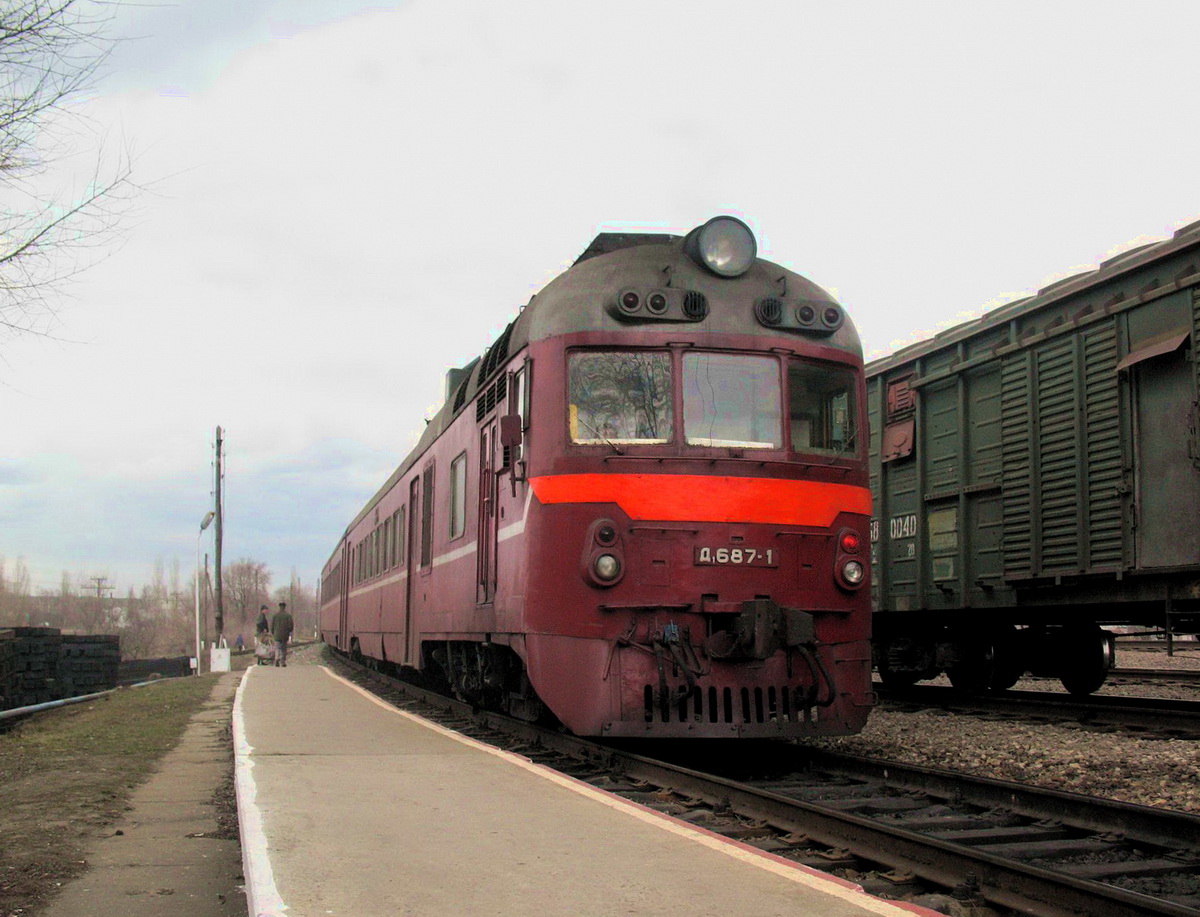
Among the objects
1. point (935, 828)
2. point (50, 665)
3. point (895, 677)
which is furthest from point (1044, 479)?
point (50, 665)

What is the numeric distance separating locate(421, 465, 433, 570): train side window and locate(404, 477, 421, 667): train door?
444 millimetres

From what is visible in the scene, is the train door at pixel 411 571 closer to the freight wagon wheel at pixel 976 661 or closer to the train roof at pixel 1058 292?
the train roof at pixel 1058 292

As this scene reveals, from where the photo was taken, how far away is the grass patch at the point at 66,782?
5.21 meters

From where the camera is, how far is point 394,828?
17.3ft

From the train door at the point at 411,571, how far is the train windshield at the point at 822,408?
6.32 meters

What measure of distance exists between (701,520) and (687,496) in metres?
0.18

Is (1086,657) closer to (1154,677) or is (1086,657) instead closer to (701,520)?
(1154,677)

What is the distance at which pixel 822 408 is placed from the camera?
8070 mm

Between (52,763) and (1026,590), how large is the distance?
8759mm

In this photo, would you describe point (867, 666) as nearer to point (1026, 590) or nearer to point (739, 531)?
point (739, 531)

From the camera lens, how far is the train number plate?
24.2ft

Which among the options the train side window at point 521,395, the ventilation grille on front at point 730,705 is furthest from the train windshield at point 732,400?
the ventilation grille on front at point 730,705

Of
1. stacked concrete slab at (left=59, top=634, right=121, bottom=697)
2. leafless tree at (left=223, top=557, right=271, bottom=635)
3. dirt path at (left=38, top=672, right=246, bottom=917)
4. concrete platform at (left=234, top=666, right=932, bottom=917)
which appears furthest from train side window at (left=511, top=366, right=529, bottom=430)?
leafless tree at (left=223, top=557, right=271, bottom=635)

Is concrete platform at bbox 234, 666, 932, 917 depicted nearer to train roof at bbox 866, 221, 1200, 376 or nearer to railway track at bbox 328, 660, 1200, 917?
railway track at bbox 328, 660, 1200, 917
